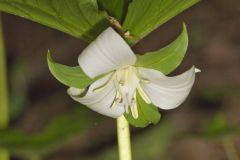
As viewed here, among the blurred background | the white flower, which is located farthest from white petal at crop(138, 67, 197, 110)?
the blurred background

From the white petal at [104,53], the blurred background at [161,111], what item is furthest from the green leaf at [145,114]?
the blurred background at [161,111]

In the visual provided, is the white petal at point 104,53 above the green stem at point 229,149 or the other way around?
above

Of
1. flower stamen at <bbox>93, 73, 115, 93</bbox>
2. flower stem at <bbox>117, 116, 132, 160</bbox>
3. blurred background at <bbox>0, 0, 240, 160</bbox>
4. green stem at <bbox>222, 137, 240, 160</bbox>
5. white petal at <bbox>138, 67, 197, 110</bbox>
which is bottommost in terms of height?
blurred background at <bbox>0, 0, 240, 160</bbox>

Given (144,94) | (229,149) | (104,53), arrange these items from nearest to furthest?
(104,53) → (144,94) → (229,149)

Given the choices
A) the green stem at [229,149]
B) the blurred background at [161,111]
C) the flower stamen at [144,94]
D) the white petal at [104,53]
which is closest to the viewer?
the white petal at [104,53]

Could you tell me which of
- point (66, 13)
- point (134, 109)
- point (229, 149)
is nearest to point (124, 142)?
point (134, 109)

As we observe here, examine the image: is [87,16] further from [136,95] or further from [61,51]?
[61,51]

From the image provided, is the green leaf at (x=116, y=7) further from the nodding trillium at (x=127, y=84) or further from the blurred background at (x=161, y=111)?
the blurred background at (x=161, y=111)

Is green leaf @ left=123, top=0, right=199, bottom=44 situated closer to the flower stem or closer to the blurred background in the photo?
the flower stem

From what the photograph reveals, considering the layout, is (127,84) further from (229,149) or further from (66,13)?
(229,149)
